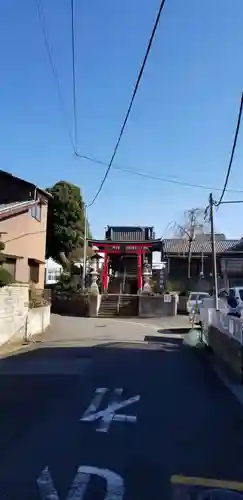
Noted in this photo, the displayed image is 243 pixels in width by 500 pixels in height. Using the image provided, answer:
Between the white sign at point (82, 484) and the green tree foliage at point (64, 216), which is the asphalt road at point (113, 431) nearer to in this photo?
the white sign at point (82, 484)

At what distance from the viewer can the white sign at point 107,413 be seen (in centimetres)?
704

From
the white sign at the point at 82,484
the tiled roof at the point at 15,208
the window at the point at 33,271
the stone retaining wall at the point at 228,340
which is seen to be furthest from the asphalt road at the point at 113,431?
the window at the point at 33,271

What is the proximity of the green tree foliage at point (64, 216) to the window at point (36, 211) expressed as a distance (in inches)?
564

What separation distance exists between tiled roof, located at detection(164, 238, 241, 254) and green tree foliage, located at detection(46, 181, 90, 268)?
9.06 meters

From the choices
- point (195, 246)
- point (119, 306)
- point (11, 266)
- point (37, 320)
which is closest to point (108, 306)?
point (119, 306)

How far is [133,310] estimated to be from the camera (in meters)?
37.9

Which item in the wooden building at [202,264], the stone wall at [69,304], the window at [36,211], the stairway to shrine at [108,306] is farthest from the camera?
the wooden building at [202,264]

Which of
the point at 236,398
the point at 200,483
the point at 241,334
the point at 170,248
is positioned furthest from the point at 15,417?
the point at 170,248

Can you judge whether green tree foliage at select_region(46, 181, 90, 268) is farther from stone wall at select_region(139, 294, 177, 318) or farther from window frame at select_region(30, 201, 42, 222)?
window frame at select_region(30, 201, 42, 222)

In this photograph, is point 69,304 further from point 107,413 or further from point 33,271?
point 107,413

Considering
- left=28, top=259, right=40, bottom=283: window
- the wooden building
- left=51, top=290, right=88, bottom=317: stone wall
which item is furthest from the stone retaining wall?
the wooden building

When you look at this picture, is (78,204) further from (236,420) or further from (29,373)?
(236,420)

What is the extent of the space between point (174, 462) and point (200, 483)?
658 millimetres

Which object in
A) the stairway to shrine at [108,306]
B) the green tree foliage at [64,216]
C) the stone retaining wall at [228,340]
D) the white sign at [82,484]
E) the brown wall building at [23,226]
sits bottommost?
the white sign at [82,484]
